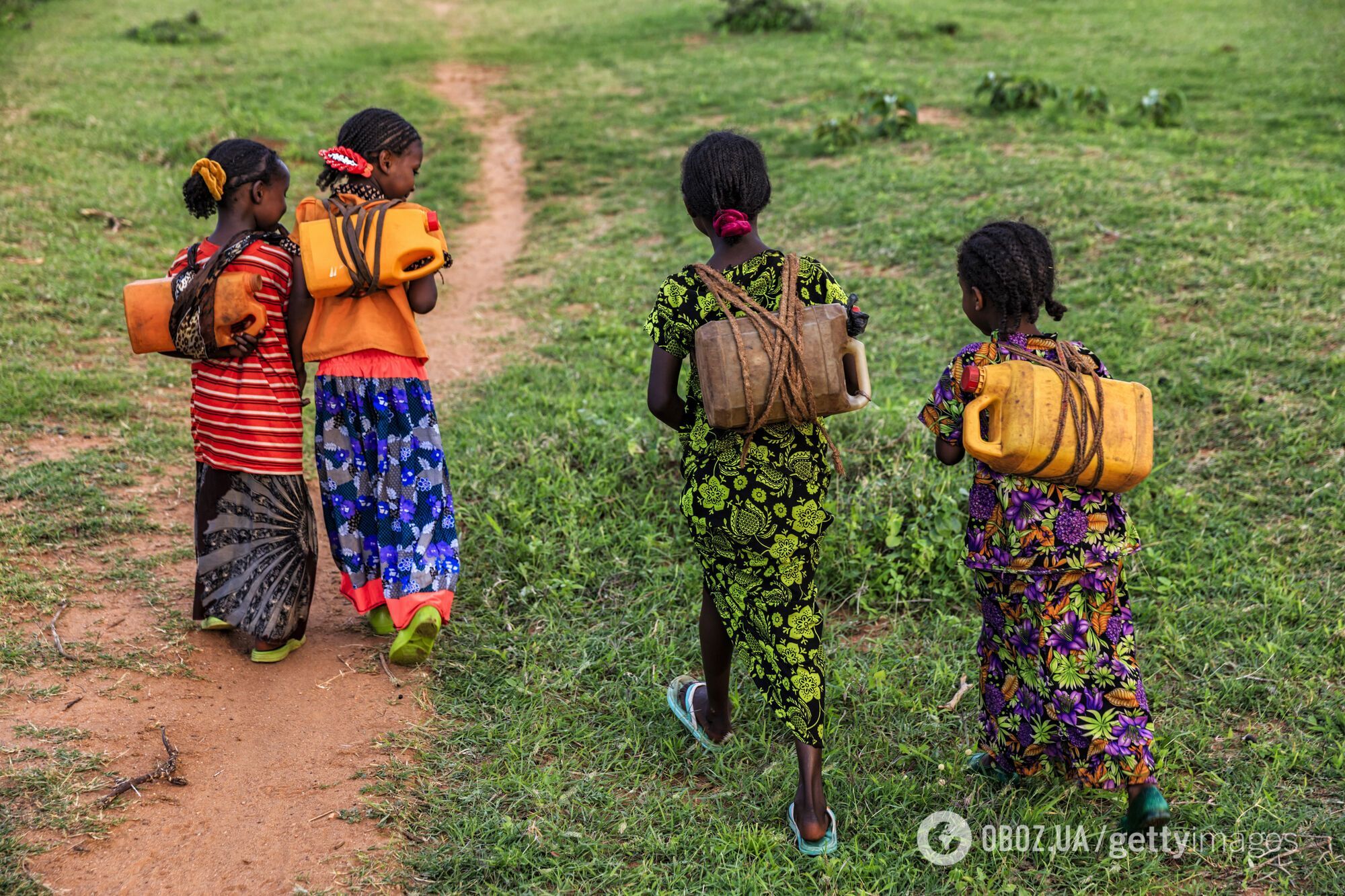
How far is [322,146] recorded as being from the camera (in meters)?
8.74

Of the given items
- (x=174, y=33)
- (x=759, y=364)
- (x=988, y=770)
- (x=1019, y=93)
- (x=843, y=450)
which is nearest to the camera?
(x=759, y=364)

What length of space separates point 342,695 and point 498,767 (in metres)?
0.67

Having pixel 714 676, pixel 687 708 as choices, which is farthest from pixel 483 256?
pixel 714 676

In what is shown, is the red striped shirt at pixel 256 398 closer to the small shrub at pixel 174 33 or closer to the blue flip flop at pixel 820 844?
the blue flip flop at pixel 820 844

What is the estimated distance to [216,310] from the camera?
3.10 m

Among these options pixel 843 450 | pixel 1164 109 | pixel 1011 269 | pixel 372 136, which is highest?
pixel 372 136

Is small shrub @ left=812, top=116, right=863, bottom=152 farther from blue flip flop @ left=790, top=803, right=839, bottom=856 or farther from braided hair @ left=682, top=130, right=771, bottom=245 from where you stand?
blue flip flop @ left=790, top=803, right=839, bottom=856

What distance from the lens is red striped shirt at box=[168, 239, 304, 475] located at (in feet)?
10.6

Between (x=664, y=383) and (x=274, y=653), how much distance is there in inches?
70.9

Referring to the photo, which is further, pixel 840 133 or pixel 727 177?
pixel 840 133

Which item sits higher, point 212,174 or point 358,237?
point 212,174

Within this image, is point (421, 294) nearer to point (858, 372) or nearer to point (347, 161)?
point (347, 161)

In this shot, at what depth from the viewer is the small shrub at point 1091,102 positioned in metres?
8.63

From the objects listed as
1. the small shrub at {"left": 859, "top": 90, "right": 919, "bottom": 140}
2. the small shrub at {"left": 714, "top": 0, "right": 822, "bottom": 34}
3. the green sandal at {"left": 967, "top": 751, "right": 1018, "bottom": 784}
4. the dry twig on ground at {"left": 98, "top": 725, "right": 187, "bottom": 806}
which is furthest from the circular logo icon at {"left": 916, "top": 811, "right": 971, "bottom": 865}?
the small shrub at {"left": 714, "top": 0, "right": 822, "bottom": 34}
